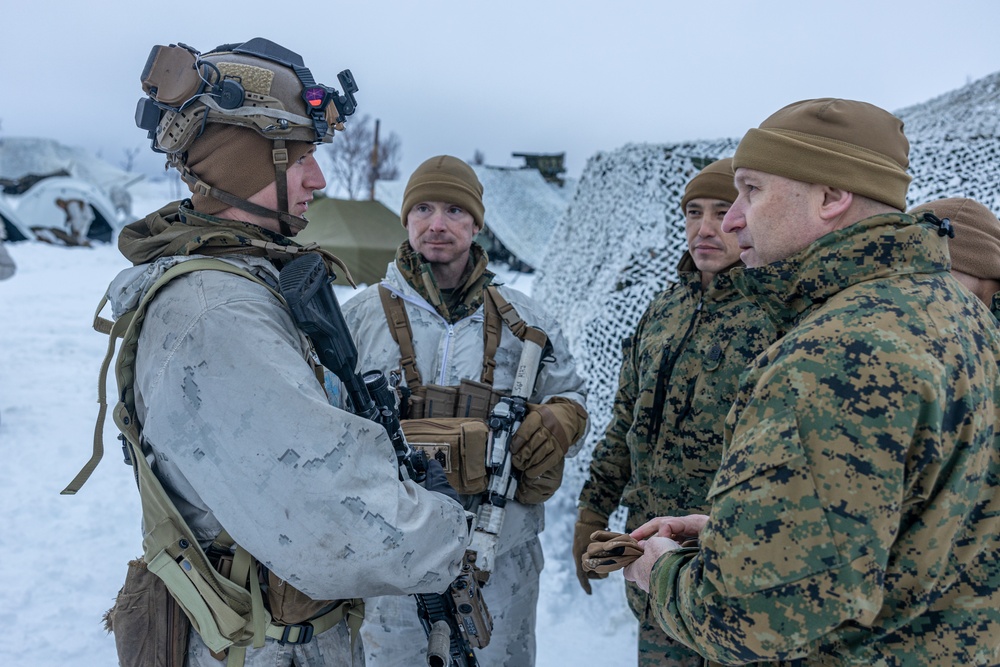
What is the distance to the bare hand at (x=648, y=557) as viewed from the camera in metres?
1.46

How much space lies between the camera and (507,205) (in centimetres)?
1794

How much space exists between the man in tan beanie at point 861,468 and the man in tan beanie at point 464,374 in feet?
3.94

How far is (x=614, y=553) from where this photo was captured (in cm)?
155

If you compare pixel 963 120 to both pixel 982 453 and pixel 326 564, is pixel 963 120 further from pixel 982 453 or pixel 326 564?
pixel 326 564

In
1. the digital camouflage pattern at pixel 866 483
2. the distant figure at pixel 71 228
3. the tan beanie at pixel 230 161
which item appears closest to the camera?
the digital camouflage pattern at pixel 866 483

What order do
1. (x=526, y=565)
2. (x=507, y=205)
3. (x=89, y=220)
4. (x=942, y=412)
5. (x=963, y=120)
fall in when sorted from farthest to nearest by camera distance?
(x=89, y=220) → (x=507, y=205) → (x=963, y=120) → (x=526, y=565) → (x=942, y=412)

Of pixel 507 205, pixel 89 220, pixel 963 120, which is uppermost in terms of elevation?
pixel 963 120

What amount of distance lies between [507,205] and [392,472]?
55.4 feet

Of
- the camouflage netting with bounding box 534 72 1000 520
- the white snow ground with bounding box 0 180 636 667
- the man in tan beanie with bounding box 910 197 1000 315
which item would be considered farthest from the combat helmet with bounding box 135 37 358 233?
the camouflage netting with bounding box 534 72 1000 520

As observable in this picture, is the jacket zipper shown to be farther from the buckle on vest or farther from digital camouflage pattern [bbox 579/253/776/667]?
the buckle on vest

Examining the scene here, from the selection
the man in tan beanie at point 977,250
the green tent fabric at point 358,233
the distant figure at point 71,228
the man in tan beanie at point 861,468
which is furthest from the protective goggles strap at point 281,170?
the distant figure at point 71,228

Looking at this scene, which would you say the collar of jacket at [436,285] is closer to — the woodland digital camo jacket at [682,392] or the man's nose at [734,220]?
the woodland digital camo jacket at [682,392]

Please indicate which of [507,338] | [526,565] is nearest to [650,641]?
[526,565]

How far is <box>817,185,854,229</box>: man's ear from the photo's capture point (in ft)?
4.32
